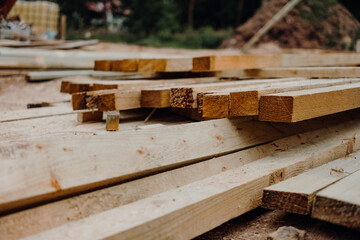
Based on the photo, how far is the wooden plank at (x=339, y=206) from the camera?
1740mm

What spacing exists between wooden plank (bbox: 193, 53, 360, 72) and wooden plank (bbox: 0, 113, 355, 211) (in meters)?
0.91

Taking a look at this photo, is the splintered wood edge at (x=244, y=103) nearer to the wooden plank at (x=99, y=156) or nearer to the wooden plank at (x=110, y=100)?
the wooden plank at (x=99, y=156)

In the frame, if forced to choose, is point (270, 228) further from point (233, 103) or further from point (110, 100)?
point (110, 100)

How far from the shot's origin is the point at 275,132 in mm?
2711

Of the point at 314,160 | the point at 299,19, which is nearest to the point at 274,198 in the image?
the point at 314,160

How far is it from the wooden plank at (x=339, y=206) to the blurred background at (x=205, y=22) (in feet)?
37.2

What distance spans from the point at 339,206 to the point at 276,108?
2.18 feet

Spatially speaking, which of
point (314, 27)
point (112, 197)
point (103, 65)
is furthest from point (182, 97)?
point (314, 27)

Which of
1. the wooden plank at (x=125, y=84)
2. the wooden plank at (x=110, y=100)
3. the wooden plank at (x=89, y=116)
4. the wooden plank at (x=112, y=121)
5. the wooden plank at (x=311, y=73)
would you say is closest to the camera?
the wooden plank at (x=112, y=121)

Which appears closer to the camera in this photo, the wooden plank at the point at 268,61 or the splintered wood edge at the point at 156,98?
the splintered wood edge at the point at 156,98

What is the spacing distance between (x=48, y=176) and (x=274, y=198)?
1075mm

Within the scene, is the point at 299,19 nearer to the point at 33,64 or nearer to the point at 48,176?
the point at 33,64

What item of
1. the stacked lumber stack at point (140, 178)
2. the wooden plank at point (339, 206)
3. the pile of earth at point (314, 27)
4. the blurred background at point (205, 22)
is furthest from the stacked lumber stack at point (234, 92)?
the pile of earth at point (314, 27)

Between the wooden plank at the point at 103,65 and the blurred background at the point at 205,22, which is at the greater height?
the blurred background at the point at 205,22
